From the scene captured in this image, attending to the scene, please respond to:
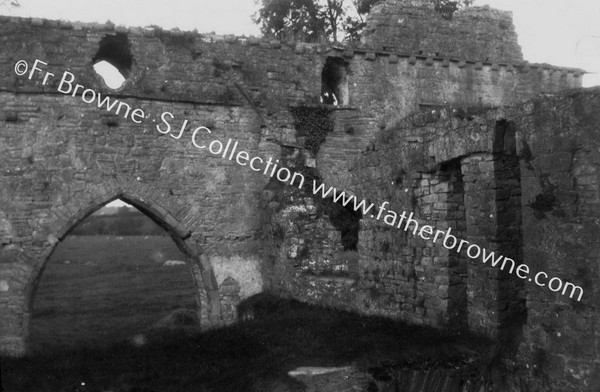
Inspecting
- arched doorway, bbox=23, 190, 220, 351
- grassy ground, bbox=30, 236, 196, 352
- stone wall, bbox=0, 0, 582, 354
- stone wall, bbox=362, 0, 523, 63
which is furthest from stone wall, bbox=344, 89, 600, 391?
stone wall, bbox=362, 0, 523, 63

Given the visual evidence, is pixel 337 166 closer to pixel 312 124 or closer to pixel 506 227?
pixel 312 124

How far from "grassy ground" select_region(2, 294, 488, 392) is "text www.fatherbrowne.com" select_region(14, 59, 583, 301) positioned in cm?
94

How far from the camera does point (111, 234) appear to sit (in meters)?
42.2

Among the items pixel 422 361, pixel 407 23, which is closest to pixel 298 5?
pixel 407 23

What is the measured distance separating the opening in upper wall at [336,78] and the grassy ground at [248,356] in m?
5.26

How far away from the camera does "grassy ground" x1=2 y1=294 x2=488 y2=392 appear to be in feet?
21.7

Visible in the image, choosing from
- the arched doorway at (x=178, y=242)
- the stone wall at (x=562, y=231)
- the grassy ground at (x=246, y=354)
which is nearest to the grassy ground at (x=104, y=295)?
the grassy ground at (x=246, y=354)

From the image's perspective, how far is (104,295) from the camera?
722 inches

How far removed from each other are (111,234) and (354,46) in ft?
107

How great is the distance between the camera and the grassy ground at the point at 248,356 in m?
6.60

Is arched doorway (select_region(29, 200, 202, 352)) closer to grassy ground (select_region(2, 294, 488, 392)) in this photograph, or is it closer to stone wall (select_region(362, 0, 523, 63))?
grassy ground (select_region(2, 294, 488, 392))

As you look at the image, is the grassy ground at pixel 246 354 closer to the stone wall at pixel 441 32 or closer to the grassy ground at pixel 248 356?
the grassy ground at pixel 248 356

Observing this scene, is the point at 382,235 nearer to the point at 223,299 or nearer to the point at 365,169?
the point at 365,169

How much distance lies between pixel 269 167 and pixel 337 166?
4.85 ft
